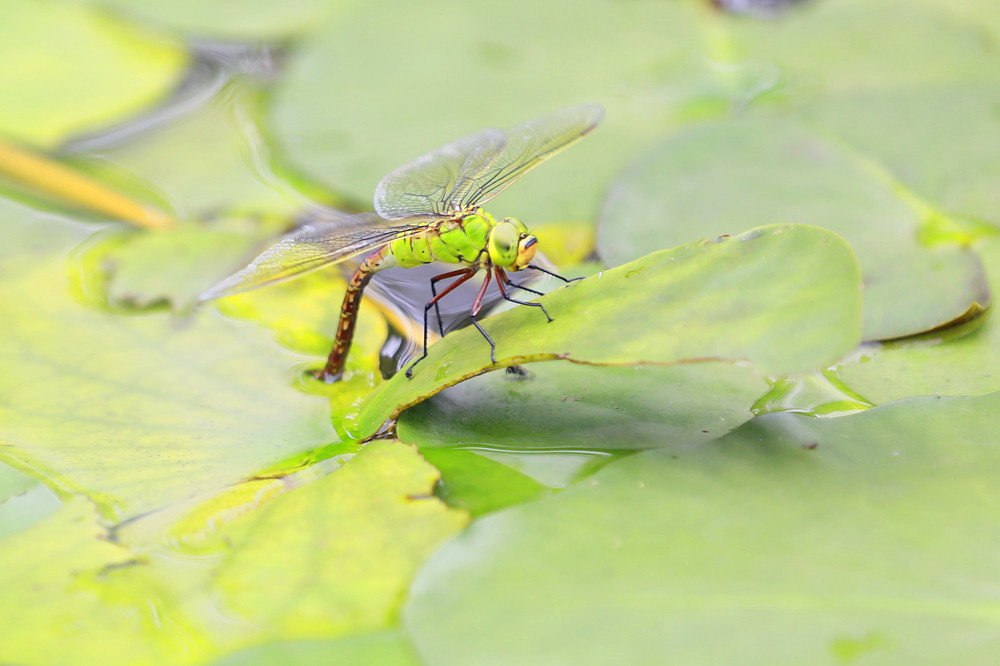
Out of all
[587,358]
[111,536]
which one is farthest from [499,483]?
[111,536]

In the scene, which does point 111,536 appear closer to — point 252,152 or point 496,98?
point 252,152

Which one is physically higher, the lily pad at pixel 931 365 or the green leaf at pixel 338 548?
the green leaf at pixel 338 548

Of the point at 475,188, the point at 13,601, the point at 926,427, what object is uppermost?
the point at 475,188

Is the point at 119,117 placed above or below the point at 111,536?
above

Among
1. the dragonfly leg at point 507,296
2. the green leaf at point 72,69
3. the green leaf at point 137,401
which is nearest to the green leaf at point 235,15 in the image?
the green leaf at point 72,69

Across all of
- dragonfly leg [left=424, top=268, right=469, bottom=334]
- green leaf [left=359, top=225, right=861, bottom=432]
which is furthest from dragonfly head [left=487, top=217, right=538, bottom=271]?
green leaf [left=359, top=225, right=861, bottom=432]

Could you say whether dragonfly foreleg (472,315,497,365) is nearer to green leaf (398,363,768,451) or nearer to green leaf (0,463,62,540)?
green leaf (398,363,768,451)

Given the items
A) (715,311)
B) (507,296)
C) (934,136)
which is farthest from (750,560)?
(934,136)

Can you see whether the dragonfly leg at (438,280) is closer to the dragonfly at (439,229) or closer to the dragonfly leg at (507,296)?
the dragonfly at (439,229)
